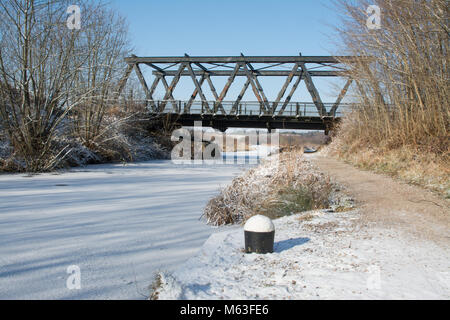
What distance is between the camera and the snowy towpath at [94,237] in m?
2.29

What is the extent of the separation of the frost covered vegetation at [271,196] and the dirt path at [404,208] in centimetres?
59

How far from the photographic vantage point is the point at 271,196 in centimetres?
462

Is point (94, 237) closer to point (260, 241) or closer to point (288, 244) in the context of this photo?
point (260, 241)

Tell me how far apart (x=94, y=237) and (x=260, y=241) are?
167 cm

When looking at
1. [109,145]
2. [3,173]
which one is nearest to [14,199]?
[3,173]

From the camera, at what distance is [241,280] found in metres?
2.26

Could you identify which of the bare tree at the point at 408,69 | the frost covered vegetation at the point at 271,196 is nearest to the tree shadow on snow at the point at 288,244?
the frost covered vegetation at the point at 271,196

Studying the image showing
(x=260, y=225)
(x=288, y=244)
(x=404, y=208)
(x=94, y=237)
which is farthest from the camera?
(x=404, y=208)

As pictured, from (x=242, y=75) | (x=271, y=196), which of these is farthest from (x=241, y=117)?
(x=271, y=196)

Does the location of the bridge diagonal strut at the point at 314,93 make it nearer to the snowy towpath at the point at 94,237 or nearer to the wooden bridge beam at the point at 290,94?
the wooden bridge beam at the point at 290,94

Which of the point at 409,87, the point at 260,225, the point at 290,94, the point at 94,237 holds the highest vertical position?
the point at 290,94

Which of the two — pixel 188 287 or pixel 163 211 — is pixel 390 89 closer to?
pixel 163 211

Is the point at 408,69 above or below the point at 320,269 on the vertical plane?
above

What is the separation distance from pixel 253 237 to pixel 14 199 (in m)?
4.08
